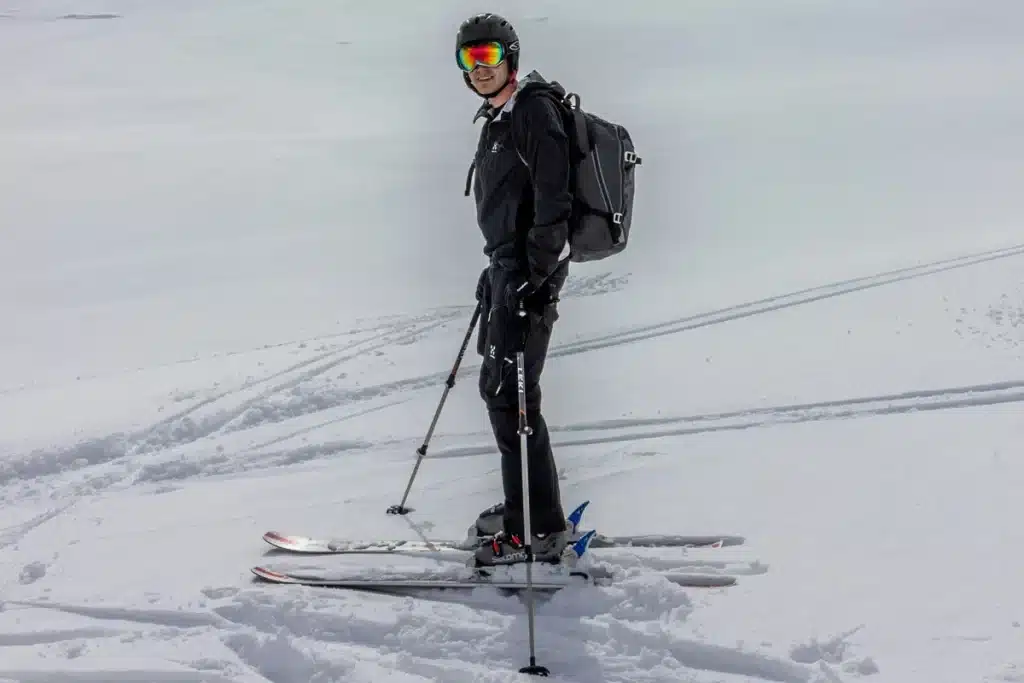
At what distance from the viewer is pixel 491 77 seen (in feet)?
13.4

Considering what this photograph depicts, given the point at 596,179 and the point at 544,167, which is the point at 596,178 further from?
the point at 544,167

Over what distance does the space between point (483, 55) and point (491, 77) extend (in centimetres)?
9

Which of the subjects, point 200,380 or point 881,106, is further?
point 881,106

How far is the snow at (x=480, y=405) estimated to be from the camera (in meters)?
3.92

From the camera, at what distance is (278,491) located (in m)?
5.69

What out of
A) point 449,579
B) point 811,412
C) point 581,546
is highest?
point 811,412

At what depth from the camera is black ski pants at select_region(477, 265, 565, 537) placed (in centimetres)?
412

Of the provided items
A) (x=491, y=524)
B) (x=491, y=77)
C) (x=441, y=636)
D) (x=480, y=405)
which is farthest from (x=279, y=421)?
(x=491, y=77)

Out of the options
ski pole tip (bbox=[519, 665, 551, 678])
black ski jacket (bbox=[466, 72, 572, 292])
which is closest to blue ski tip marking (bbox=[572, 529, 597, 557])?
ski pole tip (bbox=[519, 665, 551, 678])

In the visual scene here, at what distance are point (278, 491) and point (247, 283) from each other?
5812mm

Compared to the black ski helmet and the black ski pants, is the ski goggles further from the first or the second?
the black ski pants

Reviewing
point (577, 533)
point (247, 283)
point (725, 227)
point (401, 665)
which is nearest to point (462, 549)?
point (577, 533)

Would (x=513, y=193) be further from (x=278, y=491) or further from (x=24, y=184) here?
(x=24, y=184)

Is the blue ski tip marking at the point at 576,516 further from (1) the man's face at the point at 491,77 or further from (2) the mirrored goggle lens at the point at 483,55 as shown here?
(2) the mirrored goggle lens at the point at 483,55
